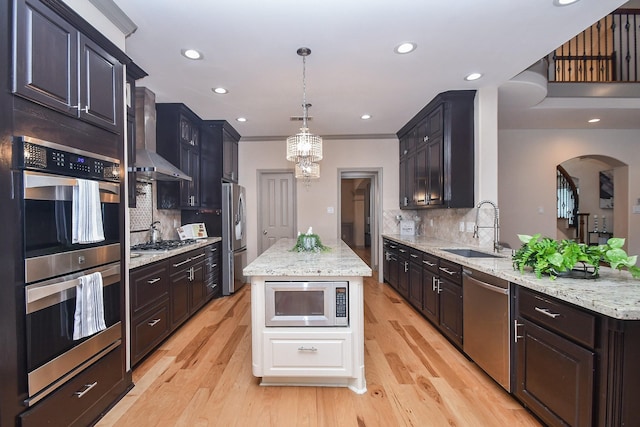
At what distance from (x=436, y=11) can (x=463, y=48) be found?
61 cm

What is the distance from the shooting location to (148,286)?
8.09ft

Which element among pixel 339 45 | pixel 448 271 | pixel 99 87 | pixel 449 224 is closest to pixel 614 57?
pixel 449 224

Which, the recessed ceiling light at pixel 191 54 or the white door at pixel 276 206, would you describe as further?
the white door at pixel 276 206

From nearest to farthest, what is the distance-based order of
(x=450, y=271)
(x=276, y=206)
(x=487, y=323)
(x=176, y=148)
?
(x=487, y=323) → (x=450, y=271) → (x=176, y=148) → (x=276, y=206)

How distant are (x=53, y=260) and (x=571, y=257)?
2.81 metres

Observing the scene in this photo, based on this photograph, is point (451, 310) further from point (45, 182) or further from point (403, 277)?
point (45, 182)

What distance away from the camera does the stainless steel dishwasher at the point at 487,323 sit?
6.34 feet

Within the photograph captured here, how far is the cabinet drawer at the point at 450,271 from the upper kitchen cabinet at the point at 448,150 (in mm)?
816

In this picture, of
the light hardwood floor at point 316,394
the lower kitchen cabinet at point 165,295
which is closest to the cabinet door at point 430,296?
the light hardwood floor at point 316,394

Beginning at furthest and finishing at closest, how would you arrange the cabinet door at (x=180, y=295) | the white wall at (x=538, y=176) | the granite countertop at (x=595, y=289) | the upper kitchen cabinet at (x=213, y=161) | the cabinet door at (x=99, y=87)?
the white wall at (x=538, y=176), the upper kitchen cabinet at (x=213, y=161), the cabinet door at (x=180, y=295), the cabinet door at (x=99, y=87), the granite countertop at (x=595, y=289)

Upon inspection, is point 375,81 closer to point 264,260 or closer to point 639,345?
point 264,260

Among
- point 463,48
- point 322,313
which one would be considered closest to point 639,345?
point 322,313

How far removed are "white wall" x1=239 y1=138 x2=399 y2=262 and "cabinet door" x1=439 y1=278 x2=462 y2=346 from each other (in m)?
2.61

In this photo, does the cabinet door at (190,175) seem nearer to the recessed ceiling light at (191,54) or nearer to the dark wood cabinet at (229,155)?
the dark wood cabinet at (229,155)
